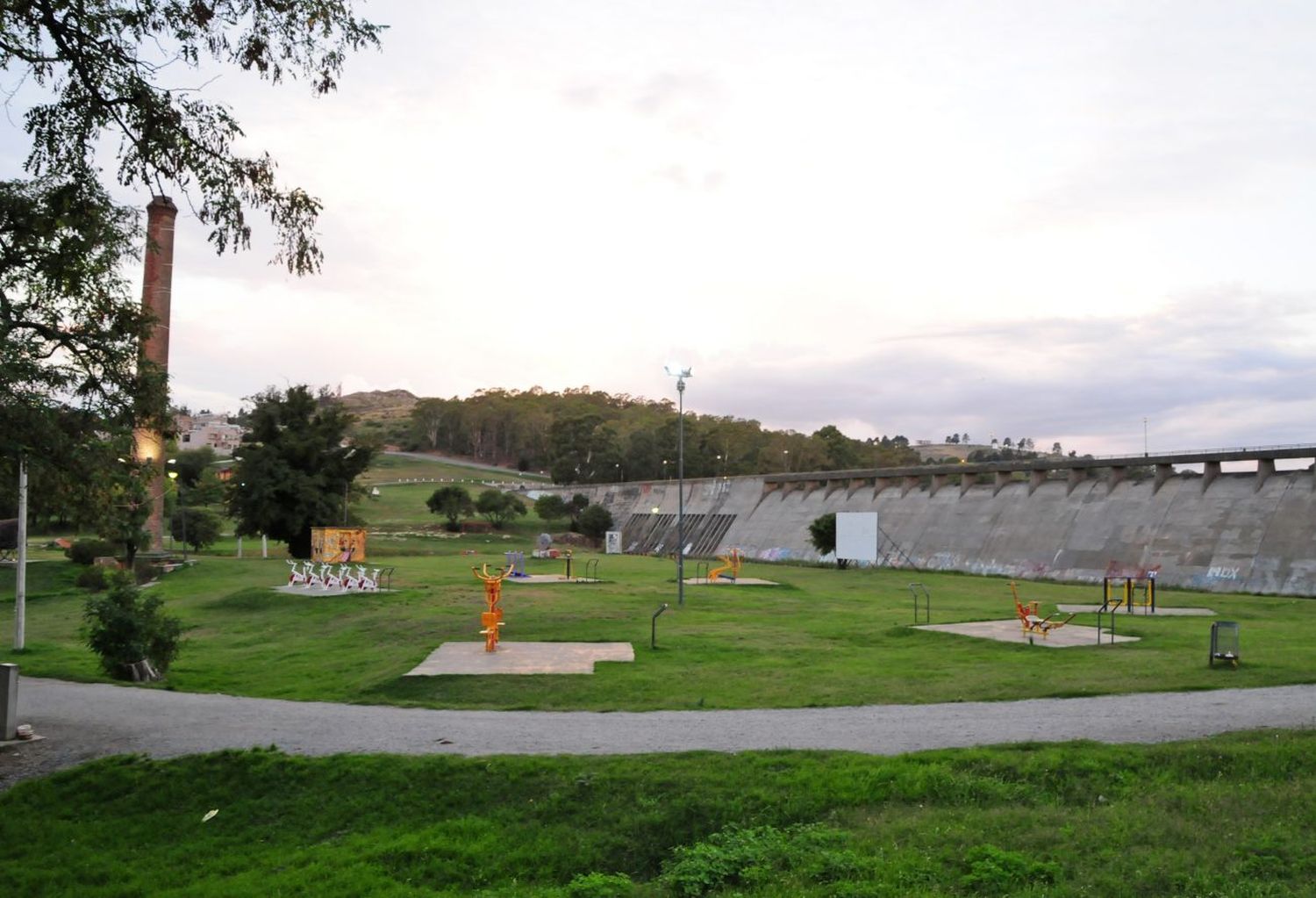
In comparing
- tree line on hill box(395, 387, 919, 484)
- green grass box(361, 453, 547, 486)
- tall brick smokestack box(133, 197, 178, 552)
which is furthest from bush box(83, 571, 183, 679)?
green grass box(361, 453, 547, 486)

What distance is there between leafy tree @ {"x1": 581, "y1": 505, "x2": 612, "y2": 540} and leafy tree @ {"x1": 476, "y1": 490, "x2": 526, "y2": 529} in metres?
6.46

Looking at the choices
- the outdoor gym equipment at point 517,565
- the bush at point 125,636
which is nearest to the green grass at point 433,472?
the outdoor gym equipment at point 517,565

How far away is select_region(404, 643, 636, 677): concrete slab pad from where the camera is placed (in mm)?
17250

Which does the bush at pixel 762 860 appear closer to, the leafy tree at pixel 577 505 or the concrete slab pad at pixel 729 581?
the concrete slab pad at pixel 729 581

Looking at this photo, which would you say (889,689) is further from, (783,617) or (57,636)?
(57,636)

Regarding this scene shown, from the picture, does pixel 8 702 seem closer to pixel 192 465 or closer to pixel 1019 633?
pixel 1019 633

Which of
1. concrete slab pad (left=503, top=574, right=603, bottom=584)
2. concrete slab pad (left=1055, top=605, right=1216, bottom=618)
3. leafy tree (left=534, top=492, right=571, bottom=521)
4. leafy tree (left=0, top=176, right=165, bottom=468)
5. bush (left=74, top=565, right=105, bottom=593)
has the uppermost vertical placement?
leafy tree (left=0, top=176, right=165, bottom=468)

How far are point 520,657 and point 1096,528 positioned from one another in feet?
124

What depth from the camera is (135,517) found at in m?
41.3

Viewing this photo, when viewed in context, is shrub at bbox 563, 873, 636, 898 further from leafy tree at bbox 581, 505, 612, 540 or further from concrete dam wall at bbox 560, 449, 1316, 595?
leafy tree at bbox 581, 505, 612, 540

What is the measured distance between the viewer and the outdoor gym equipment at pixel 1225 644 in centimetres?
1612

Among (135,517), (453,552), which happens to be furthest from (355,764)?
(453,552)

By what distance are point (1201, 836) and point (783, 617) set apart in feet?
60.8

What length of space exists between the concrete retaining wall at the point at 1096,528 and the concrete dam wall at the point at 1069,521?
0.21 ft
